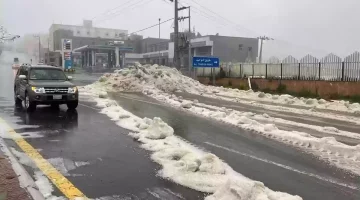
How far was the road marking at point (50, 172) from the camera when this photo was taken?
472 centimetres

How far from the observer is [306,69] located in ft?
77.2

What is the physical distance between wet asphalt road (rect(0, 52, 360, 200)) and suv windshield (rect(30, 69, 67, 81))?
8.07 ft

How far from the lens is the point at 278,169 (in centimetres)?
607

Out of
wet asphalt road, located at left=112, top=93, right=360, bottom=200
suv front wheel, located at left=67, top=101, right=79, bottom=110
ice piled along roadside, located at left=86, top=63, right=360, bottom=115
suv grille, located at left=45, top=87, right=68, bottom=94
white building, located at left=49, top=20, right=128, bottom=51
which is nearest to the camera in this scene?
wet asphalt road, located at left=112, top=93, right=360, bottom=200

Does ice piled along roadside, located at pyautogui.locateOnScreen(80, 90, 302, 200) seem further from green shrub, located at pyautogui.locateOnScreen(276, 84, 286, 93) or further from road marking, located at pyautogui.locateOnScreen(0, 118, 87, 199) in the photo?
green shrub, located at pyautogui.locateOnScreen(276, 84, 286, 93)

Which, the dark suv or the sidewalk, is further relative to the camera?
the dark suv

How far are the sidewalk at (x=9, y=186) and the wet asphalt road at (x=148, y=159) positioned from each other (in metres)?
0.42

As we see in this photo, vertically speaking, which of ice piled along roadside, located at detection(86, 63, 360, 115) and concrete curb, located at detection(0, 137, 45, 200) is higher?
ice piled along roadside, located at detection(86, 63, 360, 115)

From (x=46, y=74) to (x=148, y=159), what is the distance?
846cm

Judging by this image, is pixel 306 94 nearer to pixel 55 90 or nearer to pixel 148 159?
pixel 55 90

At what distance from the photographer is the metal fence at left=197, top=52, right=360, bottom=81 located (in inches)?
813

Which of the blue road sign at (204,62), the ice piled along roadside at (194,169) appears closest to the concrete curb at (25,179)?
the ice piled along roadside at (194,169)

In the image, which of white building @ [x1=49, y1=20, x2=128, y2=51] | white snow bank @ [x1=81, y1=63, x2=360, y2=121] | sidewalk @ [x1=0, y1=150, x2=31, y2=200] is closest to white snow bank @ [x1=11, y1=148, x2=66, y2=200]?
sidewalk @ [x1=0, y1=150, x2=31, y2=200]

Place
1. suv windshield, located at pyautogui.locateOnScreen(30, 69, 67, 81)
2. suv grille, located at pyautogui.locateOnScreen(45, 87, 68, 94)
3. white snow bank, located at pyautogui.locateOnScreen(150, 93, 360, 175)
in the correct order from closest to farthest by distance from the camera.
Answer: white snow bank, located at pyautogui.locateOnScreen(150, 93, 360, 175) → suv grille, located at pyautogui.locateOnScreen(45, 87, 68, 94) → suv windshield, located at pyautogui.locateOnScreen(30, 69, 67, 81)
